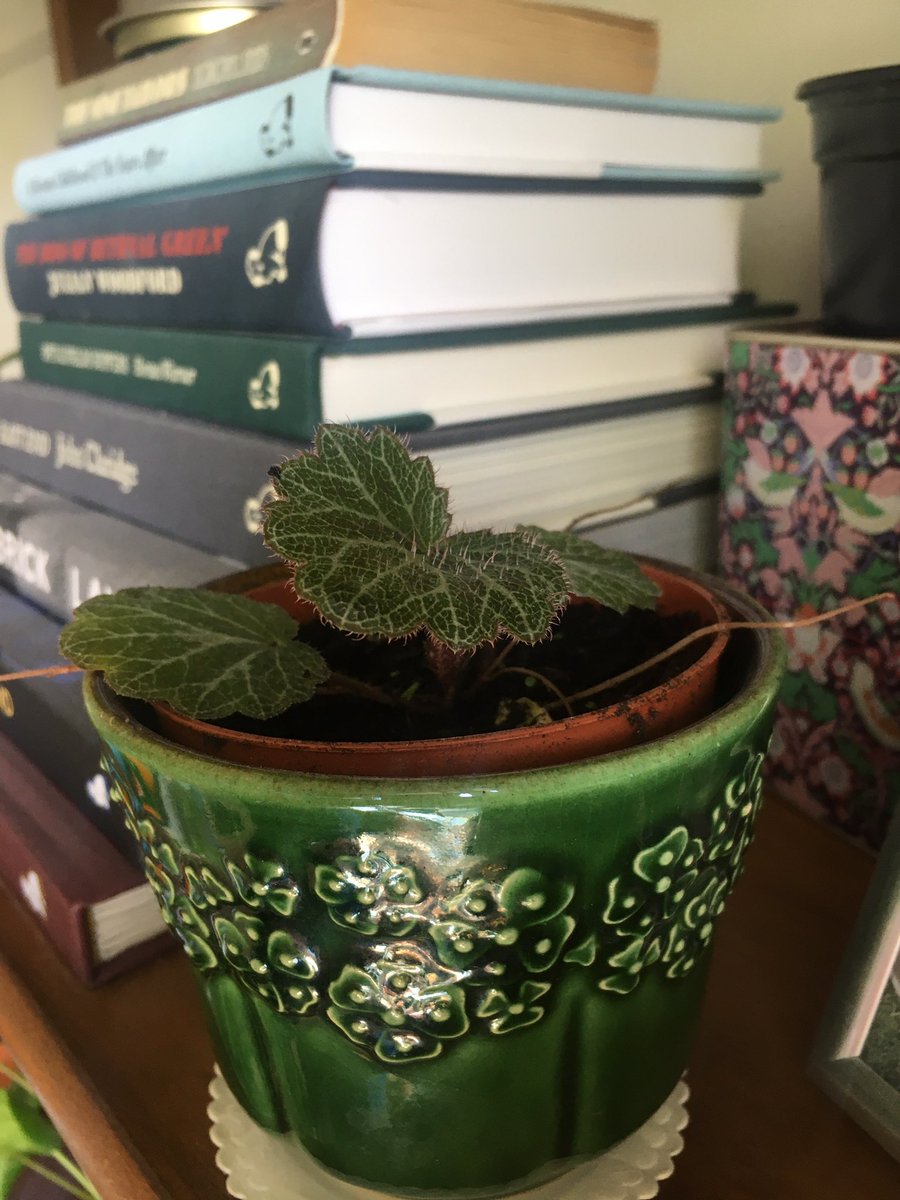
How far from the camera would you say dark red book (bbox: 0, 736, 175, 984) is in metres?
0.37

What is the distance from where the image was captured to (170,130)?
0.43 metres

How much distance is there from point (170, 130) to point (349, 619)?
339 millimetres

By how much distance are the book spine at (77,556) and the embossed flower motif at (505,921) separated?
243 millimetres

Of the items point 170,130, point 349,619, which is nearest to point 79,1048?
point 349,619

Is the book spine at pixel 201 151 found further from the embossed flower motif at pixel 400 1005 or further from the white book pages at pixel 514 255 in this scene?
the embossed flower motif at pixel 400 1005

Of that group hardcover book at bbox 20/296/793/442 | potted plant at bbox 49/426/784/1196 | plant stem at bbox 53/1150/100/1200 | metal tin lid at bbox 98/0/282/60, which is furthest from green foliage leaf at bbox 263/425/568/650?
metal tin lid at bbox 98/0/282/60

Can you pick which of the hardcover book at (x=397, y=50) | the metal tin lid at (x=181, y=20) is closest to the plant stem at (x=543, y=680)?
the hardcover book at (x=397, y=50)

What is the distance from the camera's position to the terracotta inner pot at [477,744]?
21 centimetres

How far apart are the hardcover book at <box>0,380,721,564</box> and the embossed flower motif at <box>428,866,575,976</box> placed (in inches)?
8.5

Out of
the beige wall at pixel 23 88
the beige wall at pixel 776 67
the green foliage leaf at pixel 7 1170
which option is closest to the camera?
the green foliage leaf at pixel 7 1170

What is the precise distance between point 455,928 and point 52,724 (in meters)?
0.30

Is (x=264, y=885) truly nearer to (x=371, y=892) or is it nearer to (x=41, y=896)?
(x=371, y=892)

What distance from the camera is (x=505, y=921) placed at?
0.21 metres

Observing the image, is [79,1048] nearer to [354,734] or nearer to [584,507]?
[354,734]
